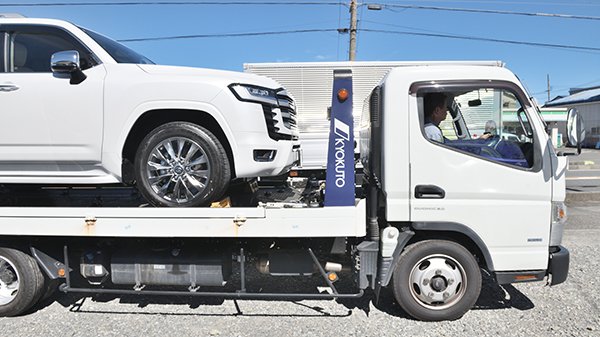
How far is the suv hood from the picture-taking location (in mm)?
3387

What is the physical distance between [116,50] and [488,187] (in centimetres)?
363

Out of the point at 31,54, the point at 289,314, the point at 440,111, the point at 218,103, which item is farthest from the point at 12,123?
the point at 440,111

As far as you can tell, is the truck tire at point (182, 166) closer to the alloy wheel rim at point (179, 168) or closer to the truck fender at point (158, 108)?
the alloy wheel rim at point (179, 168)

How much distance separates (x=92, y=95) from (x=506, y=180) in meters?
3.54

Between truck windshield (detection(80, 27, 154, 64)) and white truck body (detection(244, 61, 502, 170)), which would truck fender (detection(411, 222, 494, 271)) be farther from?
white truck body (detection(244, 61, 502, 170))

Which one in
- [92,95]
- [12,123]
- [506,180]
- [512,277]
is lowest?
[512,277]

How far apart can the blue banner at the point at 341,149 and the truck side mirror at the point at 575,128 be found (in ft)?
5.66

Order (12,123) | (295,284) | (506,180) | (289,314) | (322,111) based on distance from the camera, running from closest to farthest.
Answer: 1. (506,180)
2. (12,123)
3. (289,314)
4. (295,284)
5. (322,111)

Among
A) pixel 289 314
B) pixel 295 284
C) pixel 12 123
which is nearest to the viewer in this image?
pixel 12 123

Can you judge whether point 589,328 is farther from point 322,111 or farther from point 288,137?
point 322,111

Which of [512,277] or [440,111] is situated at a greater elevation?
[440,111]

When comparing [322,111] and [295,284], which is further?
[322,111]

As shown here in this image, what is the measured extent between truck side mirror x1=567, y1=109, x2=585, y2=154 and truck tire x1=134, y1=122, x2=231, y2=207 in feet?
9.11

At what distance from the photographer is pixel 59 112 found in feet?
11.1
